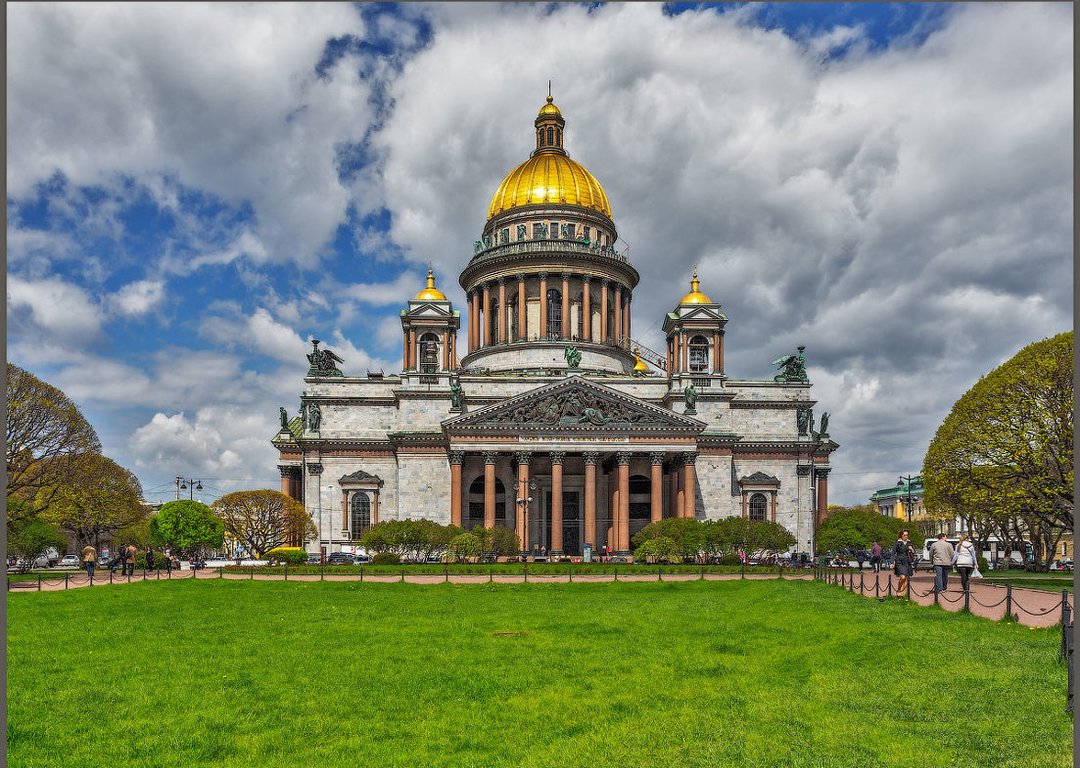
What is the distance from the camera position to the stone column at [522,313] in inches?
3037

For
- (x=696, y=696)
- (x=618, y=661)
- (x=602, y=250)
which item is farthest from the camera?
(x=602, y=250)

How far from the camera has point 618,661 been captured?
16141 mm

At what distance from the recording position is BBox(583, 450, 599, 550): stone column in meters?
60.6

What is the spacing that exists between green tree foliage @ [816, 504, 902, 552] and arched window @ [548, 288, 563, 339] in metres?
33.6

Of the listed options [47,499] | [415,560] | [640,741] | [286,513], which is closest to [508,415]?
[415,560]

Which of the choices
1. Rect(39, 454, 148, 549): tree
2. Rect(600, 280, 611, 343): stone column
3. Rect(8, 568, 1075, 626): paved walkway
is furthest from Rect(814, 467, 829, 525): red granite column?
Rect(39, 454, 148, 549): tree

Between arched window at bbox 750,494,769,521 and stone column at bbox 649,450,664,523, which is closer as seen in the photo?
stone column at bbox 649,450,664,523

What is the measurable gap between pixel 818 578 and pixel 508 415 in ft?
97.3

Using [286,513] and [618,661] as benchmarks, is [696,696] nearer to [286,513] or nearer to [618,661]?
[618,661]

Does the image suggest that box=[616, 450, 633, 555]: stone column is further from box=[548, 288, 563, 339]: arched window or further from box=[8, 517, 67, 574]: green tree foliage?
box=[8, 517, 67, 574]: green tree foliage

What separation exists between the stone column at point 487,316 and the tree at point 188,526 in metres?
31.1

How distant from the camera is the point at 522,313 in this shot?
77.8m

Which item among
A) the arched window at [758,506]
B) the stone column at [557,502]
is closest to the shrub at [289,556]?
the stone column at [557,502]

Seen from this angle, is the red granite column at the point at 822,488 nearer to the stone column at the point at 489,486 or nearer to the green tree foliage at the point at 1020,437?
the stone column at the point at 489,486
